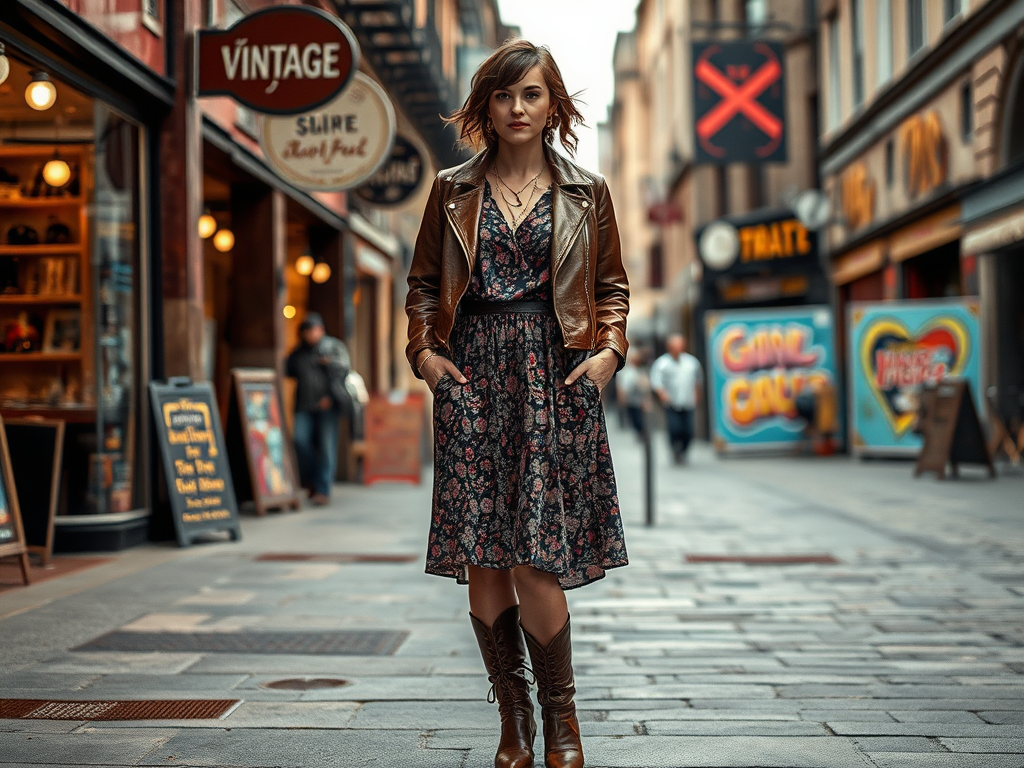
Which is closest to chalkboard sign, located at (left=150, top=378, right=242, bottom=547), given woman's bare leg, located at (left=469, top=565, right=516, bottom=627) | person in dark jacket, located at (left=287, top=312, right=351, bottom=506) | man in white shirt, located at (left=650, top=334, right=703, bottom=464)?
person in dark jacket, located at (left=287, top=312, right=351, bottom=506)

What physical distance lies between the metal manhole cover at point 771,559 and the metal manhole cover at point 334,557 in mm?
1857

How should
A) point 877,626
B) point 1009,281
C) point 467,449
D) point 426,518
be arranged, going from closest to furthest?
point 467,449 → point 877,626 → point 426,518 → point 1009,281

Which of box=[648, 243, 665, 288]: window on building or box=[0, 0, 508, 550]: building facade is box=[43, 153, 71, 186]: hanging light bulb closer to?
box=[0, 0, 508, 550]: building facade

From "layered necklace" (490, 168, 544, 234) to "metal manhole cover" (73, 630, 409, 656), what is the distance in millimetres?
2234

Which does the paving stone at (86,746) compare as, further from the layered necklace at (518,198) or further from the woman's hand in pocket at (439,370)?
the layered necklace at (518,198)

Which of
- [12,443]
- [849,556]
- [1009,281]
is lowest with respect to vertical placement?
[849,556]

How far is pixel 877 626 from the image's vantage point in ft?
18.4

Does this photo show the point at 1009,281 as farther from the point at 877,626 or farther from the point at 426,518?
the point at 877,626

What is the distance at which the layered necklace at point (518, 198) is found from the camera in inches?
139

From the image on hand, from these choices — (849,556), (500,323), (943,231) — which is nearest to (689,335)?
(943,231)

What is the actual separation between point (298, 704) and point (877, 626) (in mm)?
2744

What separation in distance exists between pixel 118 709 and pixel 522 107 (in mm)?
2347

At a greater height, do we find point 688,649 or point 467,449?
point 467,449

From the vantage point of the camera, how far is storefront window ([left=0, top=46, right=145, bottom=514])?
26.6ft
